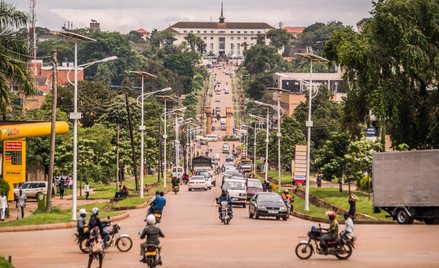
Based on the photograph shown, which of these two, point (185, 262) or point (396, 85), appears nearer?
point (185, 262)

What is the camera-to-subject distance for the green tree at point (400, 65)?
60156 mm

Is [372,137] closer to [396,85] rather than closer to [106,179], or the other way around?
[396,85]

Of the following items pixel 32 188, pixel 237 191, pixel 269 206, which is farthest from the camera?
pixel 32 188

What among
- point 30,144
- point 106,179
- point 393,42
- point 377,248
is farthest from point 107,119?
point 377,248

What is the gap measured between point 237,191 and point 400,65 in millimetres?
12594

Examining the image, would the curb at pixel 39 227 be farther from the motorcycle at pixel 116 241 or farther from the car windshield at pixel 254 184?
the car windshield at pixel 254 184

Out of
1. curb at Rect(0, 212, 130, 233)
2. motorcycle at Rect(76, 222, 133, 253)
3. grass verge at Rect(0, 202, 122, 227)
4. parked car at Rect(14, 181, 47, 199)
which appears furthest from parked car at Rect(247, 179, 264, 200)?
motorcycle at Rect(76, 222, 133, 253)

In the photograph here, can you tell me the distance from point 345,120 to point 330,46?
508 cm

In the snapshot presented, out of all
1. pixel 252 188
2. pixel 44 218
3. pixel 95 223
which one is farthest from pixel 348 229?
pixel 252 188

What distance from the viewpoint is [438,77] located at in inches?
2400

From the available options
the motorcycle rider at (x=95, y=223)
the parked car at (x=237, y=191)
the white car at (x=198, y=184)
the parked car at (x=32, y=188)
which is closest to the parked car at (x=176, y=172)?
the white car at (x=198, y=184)

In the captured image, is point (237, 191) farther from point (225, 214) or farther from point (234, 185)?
point (225, 214)

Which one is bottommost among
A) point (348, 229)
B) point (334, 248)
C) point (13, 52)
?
point (334, 248)

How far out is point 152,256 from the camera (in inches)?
961
